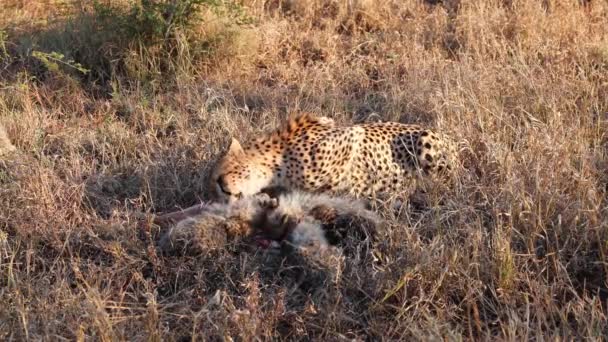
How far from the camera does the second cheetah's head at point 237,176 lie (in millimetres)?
4059

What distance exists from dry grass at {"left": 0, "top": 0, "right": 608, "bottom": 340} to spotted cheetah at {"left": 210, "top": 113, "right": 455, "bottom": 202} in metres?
0.24

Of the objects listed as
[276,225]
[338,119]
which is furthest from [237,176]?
[338,119]

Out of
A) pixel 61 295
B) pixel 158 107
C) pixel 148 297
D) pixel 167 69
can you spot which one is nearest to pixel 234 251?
pixel 148 297

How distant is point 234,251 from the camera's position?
3459mm

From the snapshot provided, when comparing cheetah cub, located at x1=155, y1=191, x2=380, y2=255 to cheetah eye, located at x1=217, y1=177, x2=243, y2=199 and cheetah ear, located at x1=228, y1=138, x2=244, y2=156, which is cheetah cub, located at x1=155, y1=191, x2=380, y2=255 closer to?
cheetah eye, located at x1=217, y1=177, x2=243, y2=199

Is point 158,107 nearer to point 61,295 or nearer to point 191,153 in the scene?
point 191,153

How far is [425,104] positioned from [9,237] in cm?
271

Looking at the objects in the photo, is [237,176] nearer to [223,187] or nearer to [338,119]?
[223,187]

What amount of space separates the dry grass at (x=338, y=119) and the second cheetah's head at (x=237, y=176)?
0.22 meters

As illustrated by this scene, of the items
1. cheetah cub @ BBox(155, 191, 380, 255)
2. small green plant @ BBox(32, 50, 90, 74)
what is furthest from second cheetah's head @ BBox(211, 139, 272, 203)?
small green plant @ BBox(32, 50, 90, 74)

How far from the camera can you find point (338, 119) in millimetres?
5262

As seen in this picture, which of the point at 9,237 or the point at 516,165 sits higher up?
the point at 516,165

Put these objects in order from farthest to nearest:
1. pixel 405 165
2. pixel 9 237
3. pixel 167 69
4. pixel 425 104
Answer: pixel 167 69 < pixel 425 104 < pixel 405 165 < pixel 9 237

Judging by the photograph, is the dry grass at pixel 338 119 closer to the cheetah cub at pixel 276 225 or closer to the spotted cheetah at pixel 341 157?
the cheetah cub at pixel 276 225
